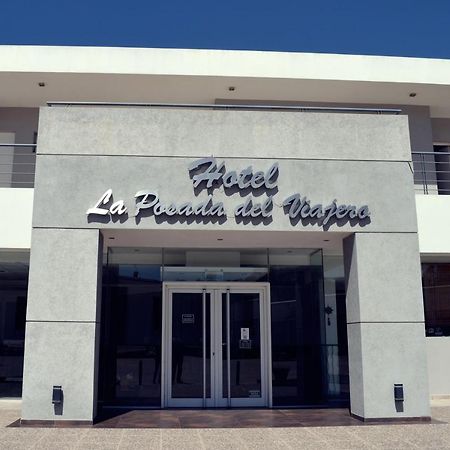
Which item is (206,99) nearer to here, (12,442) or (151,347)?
(151,347)

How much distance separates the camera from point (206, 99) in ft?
61.5

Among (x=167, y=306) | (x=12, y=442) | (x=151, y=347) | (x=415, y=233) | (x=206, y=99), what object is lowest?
(x=12, y=442)

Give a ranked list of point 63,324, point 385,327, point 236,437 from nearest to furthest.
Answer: point 236,437 < point 63,324 < point 385,327

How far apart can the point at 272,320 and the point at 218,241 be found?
2660mm

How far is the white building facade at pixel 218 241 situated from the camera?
11.9 meters

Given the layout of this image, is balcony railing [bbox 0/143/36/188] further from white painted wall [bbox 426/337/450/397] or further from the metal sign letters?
white painted wall [bbox 426/337/450/397]

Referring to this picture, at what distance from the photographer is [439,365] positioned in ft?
51.3

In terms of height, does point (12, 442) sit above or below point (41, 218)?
below

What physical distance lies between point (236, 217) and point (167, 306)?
3429 mm

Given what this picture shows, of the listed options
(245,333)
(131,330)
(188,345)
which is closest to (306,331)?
(245,333)

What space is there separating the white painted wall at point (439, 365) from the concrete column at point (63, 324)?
890 centimetres

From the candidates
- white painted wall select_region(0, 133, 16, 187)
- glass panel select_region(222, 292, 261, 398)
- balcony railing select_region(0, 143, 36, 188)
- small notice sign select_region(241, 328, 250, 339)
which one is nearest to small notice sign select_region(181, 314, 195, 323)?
glass panel select_region(222, 292, 261, 398)

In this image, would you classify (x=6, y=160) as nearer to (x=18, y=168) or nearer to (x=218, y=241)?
(x=18, y=168)

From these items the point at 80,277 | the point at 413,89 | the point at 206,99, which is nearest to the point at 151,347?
the point at 80,277
